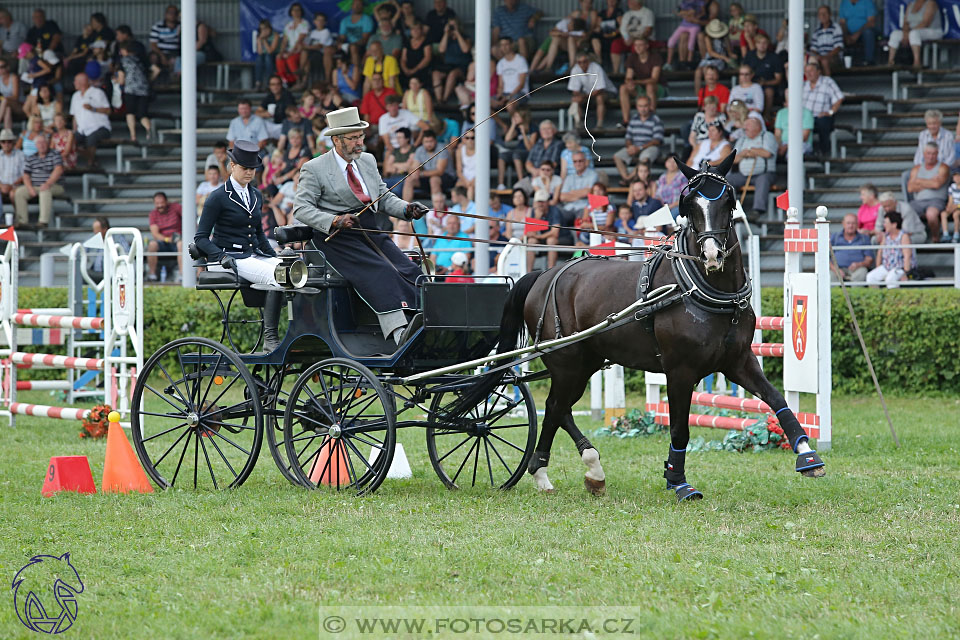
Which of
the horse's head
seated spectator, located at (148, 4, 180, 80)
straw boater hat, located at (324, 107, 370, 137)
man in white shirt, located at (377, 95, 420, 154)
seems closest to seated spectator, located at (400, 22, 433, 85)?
man in white shirt, located at (377, 95, 420, 154)

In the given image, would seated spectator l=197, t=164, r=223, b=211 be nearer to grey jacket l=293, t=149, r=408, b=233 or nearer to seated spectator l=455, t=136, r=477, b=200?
seated spectator l=455, t=136, r=477, b=200

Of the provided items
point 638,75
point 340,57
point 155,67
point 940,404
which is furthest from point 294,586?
point 155,67

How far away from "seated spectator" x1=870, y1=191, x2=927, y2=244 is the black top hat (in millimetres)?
8716

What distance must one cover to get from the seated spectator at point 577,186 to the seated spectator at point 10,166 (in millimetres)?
9643

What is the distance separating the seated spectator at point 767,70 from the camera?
17984mm

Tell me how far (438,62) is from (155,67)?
17.5 feet

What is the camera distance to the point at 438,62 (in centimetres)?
2106

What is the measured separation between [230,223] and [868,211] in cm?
915

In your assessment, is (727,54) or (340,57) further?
(340,57)

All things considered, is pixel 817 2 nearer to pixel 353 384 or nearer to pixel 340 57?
pixel 340 57

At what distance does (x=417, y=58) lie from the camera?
68.6 ft

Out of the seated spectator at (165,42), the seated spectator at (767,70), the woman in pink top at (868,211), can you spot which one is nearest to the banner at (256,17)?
the seated spectator at (165,42)

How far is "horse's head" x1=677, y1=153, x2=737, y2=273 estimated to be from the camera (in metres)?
7.40

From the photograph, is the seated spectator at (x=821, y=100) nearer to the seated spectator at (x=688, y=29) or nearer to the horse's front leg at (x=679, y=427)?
the seated spectator at (x=688, y=29)
